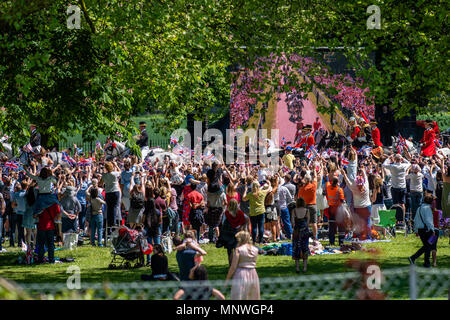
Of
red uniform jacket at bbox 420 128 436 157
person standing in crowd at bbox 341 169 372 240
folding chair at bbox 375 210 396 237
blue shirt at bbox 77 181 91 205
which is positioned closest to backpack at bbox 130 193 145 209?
blue shirt at bbox 77 181 91 205

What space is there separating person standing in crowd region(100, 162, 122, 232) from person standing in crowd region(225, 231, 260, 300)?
8.50 meters

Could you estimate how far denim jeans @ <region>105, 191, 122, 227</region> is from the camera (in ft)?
60.8

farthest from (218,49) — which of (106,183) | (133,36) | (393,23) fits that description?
(106,183)

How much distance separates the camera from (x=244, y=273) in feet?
33.1

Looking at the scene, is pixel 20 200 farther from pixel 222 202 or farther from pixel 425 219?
pixel 425 219

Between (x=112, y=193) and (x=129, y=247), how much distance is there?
10.9ft

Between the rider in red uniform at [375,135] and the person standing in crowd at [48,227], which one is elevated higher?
the rider in red uniform at [375,135]

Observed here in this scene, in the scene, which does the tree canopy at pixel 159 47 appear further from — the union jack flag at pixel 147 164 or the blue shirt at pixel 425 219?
the union jack flag at pixel 147 164

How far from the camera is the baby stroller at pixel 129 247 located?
15.4 meters

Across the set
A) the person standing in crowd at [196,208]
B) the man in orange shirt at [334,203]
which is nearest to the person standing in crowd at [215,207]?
the person standing in crowd at [196,208]

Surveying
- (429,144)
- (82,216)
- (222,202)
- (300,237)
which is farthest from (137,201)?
(429,144)

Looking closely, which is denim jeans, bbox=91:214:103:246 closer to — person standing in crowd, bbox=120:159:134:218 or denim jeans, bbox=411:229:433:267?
person standing in crowd, bbox=120:159:134:218

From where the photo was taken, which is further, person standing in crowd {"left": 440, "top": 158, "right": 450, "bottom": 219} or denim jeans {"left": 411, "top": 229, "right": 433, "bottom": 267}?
person standing in crowd {"left": 440, "top": 158, "right": 450, "bottom": 219}

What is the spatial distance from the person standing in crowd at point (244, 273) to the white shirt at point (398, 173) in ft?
34.8
